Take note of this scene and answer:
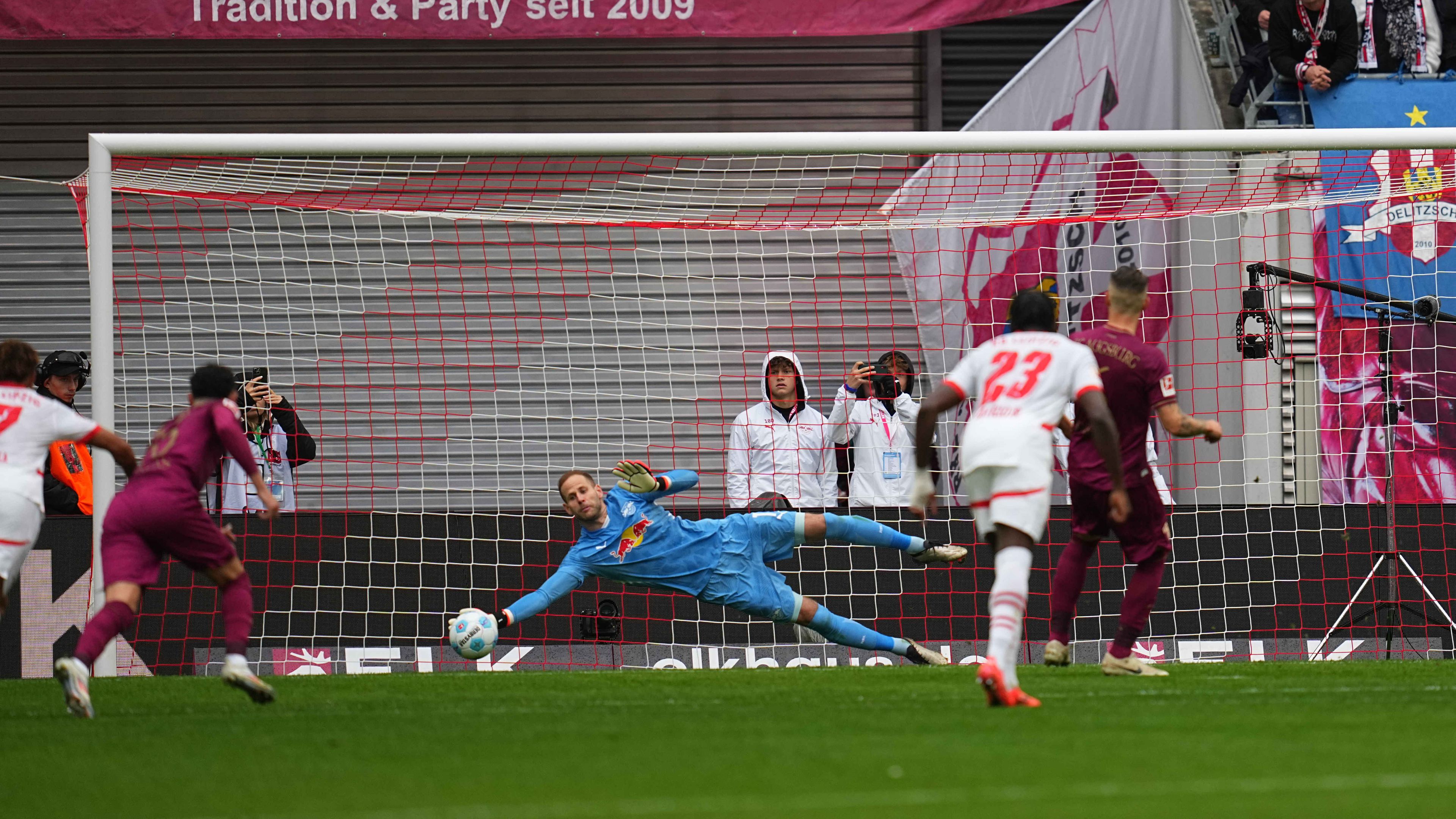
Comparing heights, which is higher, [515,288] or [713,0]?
[713,0]

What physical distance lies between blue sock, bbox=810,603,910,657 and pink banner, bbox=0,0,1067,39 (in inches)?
217

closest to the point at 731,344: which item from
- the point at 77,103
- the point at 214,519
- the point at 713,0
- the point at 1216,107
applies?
the point at 713,0

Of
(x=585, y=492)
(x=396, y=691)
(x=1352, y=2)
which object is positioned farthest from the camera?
(x=1352, y=2)

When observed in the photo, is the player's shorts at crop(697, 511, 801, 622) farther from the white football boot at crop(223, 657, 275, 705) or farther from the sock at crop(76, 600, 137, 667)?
the sock at crop(76, 600, 137, 667)

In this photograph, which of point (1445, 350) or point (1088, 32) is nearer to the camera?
point (1445, 350)

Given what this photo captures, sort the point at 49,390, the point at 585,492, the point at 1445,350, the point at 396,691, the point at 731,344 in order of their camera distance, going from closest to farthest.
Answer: the point at 396,691, the point at 585,492, the point at 49,390, the point at 1445,350, the point at 731,344

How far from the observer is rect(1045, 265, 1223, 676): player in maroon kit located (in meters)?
8.14

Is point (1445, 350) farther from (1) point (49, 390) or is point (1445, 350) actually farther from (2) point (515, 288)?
(1) point (49, 390)

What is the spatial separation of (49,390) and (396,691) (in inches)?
163

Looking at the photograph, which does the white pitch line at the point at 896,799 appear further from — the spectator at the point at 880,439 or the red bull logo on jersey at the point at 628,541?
the spectator at the point at 880,439

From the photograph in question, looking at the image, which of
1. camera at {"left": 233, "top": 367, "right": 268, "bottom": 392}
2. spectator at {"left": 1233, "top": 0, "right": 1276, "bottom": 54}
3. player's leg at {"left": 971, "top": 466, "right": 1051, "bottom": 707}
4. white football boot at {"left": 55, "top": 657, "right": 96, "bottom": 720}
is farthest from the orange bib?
spectator at {"left": 1233, "top": 0, "right": 1276, "bottom": 54}

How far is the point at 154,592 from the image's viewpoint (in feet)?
36.7

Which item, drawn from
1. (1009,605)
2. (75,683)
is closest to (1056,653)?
(1009,605)

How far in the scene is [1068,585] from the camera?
8523 millimetres
